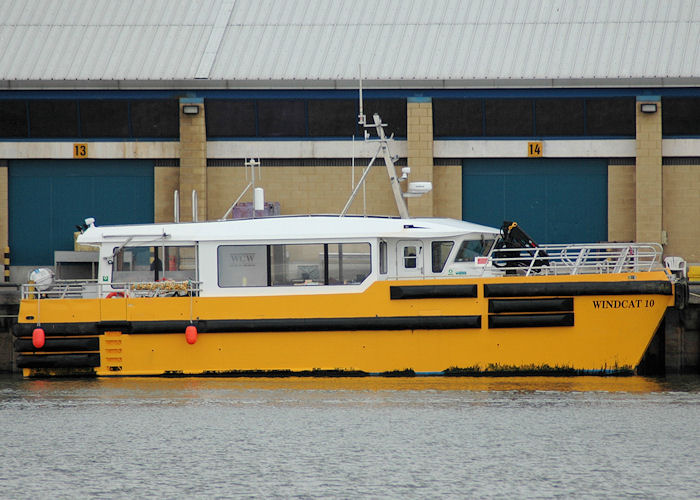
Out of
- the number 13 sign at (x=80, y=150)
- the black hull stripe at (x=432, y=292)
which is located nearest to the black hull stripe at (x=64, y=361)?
the black hull stripe at (x=432, y=292)

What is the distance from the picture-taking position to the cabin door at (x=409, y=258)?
18375mm

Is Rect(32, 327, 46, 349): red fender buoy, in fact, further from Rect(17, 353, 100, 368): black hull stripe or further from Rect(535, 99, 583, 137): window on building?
Rect(535, 99, 583, 137): window on building

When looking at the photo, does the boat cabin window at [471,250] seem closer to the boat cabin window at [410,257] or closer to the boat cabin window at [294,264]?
the boat cabin window at [410,257]

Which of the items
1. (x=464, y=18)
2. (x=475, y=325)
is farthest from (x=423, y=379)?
(x=464, y=18)

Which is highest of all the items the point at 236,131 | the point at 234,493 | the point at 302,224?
the point at 236,131

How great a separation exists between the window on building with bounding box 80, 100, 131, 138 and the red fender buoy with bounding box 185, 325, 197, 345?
1060 centimetres

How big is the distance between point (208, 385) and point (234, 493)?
6.43 metres

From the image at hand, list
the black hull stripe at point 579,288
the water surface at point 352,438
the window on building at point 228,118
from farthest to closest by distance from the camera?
the window on building at point 228,118, the black hull stripe at point 579,288, the water surface at point 352,438

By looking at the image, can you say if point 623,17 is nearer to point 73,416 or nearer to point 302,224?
point 302,224

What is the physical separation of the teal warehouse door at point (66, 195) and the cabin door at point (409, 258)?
1094 cm

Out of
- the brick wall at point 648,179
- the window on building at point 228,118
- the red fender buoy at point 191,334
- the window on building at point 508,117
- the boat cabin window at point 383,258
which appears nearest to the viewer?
the red fender buoy at point 191,334

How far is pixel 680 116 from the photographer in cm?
2681

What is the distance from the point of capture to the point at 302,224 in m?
18.4

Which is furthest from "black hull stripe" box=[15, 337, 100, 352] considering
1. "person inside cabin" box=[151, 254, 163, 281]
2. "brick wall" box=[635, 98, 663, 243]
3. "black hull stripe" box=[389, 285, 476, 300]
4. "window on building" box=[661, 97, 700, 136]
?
"window on building" box=[661, 97, 700, 136]
